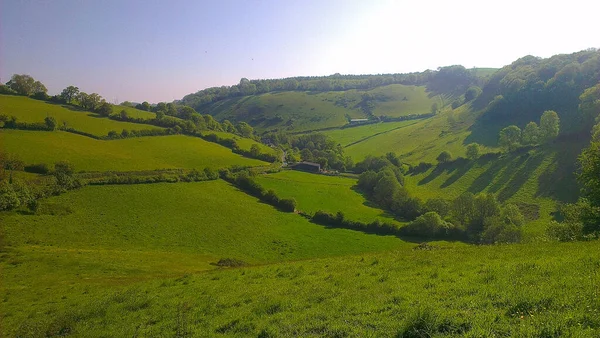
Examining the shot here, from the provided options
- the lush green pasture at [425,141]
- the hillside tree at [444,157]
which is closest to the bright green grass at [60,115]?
the lush green pasture at [425,141]

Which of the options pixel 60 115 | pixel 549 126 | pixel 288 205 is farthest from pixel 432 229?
pixel 60 115

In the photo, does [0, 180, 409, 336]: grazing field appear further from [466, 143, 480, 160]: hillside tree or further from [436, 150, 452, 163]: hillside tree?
[466, 143, 480, 160]: hillside tree

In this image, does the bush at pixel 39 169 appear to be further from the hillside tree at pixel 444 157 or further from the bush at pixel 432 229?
the hillside tree at pixel 444 157

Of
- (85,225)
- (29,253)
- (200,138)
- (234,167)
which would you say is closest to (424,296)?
(29,253)

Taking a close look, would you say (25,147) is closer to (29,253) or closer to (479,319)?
(29,253)

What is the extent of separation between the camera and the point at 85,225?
63156 millimetres

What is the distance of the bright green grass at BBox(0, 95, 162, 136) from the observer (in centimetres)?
11168

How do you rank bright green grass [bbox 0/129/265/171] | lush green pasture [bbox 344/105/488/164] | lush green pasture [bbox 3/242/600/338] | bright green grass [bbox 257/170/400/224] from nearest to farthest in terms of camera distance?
lush green pasture [bbox 3/242/600/338], bright green grass [bbox 0/129/265/171], bright green grass [bbox 257/170/400/224], lush green pasture [bbox 344/105/488/164]

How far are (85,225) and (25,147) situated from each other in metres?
45.5

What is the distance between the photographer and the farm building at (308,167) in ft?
455

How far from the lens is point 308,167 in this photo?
140 meters

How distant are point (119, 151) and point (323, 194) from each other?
227 feet

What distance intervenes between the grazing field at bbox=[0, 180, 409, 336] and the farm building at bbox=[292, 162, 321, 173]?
4487 centimetres

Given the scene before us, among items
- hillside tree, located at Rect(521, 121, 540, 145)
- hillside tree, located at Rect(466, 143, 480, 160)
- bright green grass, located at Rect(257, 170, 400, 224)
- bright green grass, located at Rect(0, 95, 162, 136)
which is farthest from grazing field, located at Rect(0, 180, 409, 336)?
hillside tree, located at Rect(521, 121, 540, 145)
